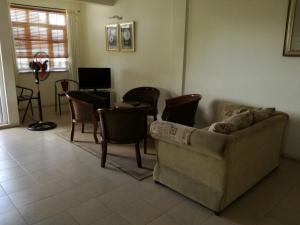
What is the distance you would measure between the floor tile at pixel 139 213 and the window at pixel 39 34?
15.6 ft

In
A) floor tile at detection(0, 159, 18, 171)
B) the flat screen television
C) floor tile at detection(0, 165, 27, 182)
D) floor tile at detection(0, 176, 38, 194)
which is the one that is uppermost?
the flat screen television

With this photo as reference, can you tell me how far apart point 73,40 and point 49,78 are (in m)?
1.12

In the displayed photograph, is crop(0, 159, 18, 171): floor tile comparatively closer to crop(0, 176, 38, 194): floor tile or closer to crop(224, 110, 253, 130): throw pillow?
crop(0, 176, 38, 194): floor tile

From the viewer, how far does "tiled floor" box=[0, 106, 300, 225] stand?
2178 millimetres

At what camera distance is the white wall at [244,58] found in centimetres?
323

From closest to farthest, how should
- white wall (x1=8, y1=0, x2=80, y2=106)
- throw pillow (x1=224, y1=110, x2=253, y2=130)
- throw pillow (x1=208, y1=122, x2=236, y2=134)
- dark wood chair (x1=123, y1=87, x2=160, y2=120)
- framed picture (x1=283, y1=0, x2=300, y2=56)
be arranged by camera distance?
throw pillow (x1=208, y1=122, x2=236, y2=134) → throw pillow (x1=224, y1=110, x2=253, y2=130) → framed picture (x1=283, y1=0, x2=300, y2=56) → dark wood chair (x1=123, y1=87, x2=160, y2=120) → white wall (x1=8, y1=0, x2=80, y2=106)

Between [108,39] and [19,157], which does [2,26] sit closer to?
[108,39]

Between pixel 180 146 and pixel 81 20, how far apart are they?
17.1 ft

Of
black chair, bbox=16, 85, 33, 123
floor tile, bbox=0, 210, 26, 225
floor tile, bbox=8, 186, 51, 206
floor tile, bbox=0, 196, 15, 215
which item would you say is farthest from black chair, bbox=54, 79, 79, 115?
floor tile, bbox=0, 210, 26, 225

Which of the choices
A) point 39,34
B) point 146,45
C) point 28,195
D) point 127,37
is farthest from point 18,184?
point 39,34

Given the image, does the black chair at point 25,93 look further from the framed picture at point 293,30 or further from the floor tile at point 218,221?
the framed picture at point 293,30

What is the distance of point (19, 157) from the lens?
3434mm

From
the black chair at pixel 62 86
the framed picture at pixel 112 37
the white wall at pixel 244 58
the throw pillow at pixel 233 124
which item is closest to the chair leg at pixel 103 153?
the throw pillow at pixel 233 124

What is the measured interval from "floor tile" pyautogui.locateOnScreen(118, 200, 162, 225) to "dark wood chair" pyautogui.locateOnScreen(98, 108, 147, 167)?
32.7 inches
